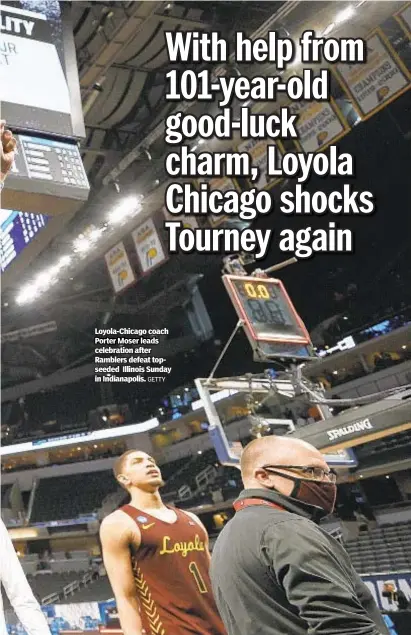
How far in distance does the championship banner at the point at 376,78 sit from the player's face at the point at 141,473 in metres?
3.40

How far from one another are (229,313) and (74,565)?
9.95m

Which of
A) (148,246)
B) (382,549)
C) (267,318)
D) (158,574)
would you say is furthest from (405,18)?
(382,549)

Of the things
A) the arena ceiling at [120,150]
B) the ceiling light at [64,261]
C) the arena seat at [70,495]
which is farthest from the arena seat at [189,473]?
the ceiling light at [64,261]

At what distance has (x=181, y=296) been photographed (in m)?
8.04

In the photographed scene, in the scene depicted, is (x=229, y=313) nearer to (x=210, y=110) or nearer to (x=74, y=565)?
(x=210, y=110)

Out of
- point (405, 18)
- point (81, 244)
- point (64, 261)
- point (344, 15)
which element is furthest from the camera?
point (81, 244)

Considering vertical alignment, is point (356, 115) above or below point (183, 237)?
above

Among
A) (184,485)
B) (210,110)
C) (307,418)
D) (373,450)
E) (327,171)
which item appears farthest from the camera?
(184,485)

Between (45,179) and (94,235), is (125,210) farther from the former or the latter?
(45,179)

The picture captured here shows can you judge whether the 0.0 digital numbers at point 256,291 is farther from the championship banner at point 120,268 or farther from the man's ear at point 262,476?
the man's ear at point 262,476

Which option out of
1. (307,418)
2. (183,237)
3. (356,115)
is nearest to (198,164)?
(183,237)

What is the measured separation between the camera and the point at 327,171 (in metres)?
3.45

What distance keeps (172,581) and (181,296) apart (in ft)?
19.0

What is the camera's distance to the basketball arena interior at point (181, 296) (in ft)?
9.96
